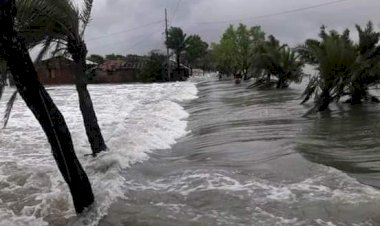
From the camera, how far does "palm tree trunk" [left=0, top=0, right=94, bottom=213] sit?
5590 mm

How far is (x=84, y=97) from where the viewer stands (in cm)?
1138

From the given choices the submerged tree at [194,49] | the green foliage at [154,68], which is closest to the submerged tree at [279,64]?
the green foliage at [154,68]

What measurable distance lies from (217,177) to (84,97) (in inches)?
171

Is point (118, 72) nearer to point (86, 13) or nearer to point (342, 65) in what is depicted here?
point (342, 65)

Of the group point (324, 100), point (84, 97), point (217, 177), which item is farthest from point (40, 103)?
point (324, 100)

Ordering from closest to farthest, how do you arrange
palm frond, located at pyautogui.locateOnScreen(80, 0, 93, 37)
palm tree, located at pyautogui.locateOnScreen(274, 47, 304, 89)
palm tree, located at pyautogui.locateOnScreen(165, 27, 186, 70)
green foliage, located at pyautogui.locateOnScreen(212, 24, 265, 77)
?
palm frond, located at pyautogui.locateOnScreen(80, 0, 93, 37) < palm tree, located at pyautogui.locateOnScreen(274, 47, 304, 89) < green foliage, located at pyautogui.locateOnScreen(212, 24, 265, 77) < palm tree, located at pyautogui.locateOnScreen(165, 27, 186, 70)

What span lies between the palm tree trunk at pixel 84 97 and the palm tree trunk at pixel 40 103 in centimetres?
459

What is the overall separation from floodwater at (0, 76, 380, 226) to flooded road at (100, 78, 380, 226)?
0.01 m

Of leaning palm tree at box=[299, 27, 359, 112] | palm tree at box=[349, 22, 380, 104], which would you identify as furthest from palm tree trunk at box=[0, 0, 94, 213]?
palm tree at box=[349, 22, 380, 104]

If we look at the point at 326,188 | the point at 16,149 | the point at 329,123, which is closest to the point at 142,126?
the point at 16,149

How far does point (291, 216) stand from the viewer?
20.5 feet

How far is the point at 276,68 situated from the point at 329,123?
22671 millimetres

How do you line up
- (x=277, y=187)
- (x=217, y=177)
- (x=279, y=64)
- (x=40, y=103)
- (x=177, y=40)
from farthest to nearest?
(x=177, y=40), (x=279, y=64), (x=217, y=177), (x=277, y=187), (x=40, y=103)

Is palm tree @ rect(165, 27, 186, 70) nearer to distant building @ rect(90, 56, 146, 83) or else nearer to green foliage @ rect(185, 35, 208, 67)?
green foliage @ rect(185, 35, 208, 67)
